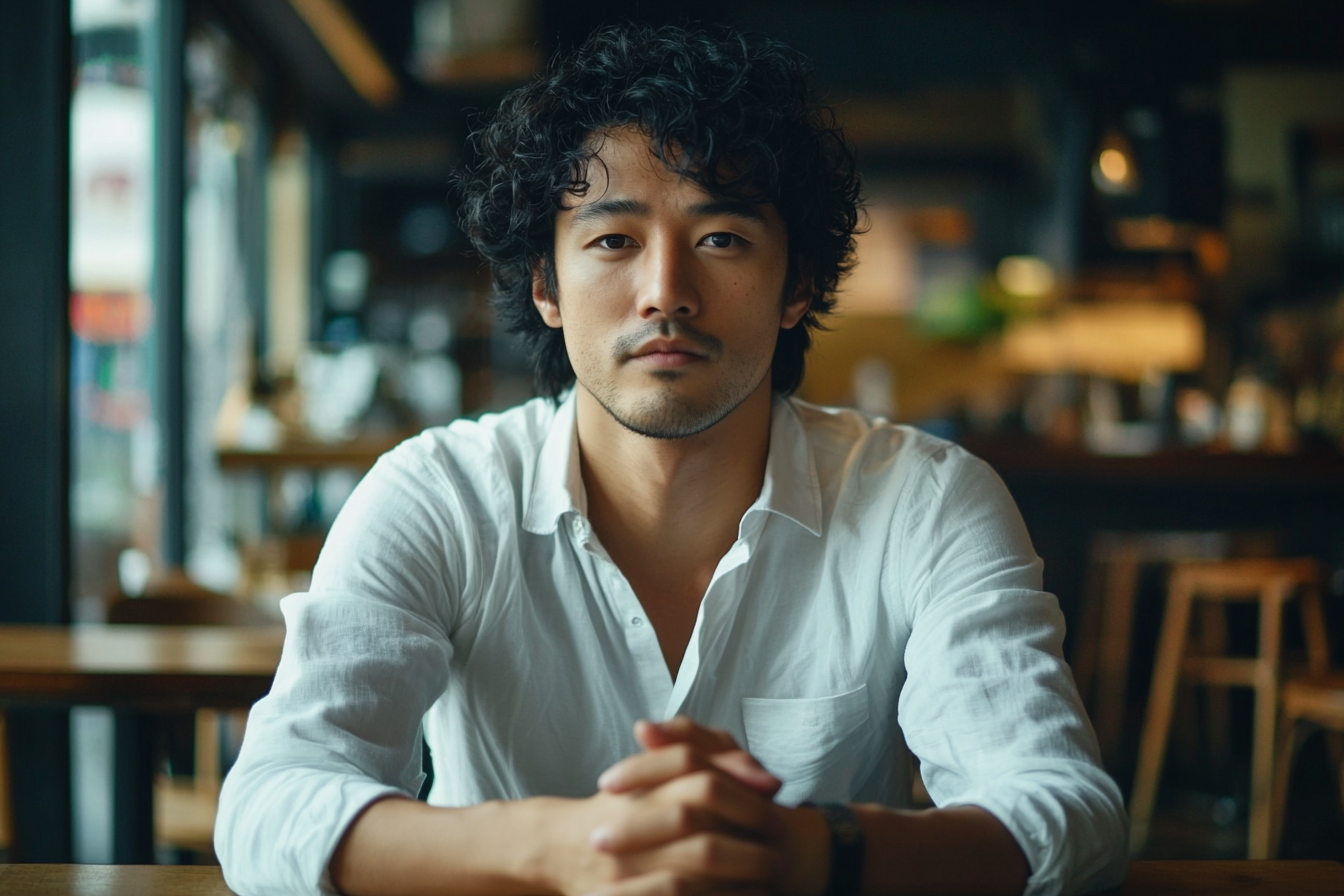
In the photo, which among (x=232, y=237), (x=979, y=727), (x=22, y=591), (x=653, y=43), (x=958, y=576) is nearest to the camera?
(x=979, y=727)

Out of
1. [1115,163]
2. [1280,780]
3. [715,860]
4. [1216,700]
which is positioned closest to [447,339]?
[1115,163]

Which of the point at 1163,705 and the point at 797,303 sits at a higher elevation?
the point at 797,303

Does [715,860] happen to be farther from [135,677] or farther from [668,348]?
A: [135,677]

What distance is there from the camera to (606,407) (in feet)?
4.54

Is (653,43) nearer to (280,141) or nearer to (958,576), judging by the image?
(958,576)

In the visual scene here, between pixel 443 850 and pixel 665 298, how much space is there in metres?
0.67

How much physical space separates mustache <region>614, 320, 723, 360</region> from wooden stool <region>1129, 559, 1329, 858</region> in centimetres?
232

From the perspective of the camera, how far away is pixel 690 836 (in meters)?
0.89

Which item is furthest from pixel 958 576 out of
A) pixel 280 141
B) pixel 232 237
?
pixel 280 141

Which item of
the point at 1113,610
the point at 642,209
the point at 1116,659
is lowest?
the point at 1116,659

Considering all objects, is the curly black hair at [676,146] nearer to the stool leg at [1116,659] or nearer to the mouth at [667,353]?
the mouth at [667,353]

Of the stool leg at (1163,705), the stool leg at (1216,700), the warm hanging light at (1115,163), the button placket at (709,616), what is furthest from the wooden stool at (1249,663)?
the warm hanging light at (1115,163)

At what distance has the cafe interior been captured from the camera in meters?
2.54

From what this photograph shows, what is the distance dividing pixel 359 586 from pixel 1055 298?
7946 mm
